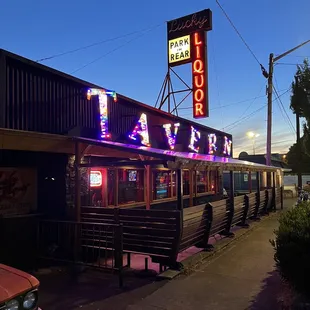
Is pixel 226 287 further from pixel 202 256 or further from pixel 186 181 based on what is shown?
pixel 186 181

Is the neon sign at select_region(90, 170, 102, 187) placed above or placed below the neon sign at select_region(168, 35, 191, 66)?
below

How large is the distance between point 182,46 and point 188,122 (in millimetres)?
3201

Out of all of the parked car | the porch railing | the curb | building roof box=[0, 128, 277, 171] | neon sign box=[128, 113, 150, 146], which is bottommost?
the curb

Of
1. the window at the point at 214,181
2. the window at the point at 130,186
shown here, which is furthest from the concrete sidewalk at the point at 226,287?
the window at the point at 214,181

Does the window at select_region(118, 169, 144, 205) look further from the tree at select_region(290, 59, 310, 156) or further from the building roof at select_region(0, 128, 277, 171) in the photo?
the tree at select_region(290, 59, 310, 156)

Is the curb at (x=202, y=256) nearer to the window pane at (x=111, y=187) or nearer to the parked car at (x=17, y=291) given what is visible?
the window pane at (x=111, y=187)

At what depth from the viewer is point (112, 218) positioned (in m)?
7.32

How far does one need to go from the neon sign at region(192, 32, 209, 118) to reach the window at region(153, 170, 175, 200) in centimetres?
288

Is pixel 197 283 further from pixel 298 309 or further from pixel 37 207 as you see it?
pixel 37 207

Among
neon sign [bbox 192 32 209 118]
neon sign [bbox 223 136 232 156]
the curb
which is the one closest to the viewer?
the curb

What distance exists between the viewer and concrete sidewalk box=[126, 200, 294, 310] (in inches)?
202

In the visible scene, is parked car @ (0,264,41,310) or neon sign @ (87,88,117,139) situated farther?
neon sign @ (87,88,117,139)

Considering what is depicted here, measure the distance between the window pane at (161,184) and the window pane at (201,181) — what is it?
3.18 m

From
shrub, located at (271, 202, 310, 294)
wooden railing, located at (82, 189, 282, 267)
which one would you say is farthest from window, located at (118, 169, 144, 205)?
shrub, located at (271, 202, 310, 294)
